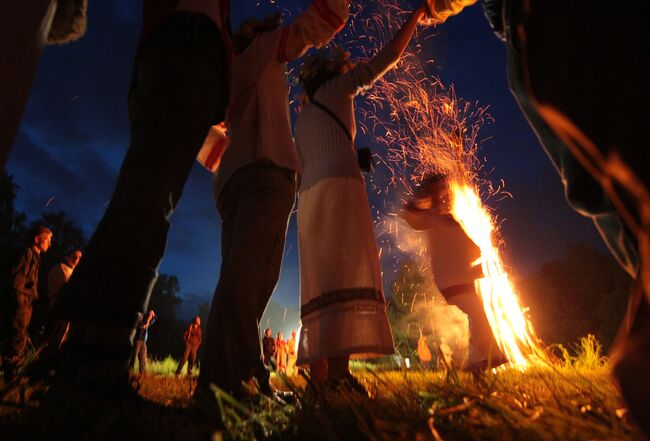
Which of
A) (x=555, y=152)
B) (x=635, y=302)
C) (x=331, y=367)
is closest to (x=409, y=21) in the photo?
(x=555, y=152)

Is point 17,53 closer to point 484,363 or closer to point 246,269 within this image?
point 246,269

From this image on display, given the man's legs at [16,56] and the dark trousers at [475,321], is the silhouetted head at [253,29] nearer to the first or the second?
the man's legs at [16,56]

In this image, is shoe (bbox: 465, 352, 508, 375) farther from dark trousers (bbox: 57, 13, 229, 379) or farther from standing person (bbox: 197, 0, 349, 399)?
dark trousers (bbox: 57, 13, 229, 379)

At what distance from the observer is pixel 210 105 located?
181 centimetres

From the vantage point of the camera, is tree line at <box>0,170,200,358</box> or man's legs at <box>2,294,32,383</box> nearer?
man's legs at <box>2,294,32,383</box>

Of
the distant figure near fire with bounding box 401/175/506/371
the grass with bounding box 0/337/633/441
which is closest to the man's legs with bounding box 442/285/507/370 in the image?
the distant figure near fire with bounding box 401/175/506/371

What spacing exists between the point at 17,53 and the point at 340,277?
2.04m

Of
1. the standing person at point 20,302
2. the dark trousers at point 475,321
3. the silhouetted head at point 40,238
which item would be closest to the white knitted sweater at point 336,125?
the dark trousers at point 475,321

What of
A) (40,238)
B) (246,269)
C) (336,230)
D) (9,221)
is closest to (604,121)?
(246,269)

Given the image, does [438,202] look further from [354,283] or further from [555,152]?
[555,152]

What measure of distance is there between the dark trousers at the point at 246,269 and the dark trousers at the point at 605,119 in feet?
4.38

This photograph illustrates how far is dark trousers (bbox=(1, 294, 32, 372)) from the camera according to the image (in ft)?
16.6

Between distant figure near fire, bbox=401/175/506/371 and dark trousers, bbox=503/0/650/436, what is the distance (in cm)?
264

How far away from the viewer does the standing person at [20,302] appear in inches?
201
